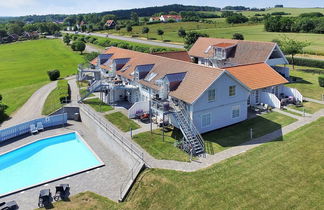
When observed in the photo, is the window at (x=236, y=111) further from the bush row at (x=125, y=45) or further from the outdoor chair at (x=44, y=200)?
the bush row at (x=125, y=45)

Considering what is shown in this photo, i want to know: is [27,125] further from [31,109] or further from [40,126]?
[31,109]

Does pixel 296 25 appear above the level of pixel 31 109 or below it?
above

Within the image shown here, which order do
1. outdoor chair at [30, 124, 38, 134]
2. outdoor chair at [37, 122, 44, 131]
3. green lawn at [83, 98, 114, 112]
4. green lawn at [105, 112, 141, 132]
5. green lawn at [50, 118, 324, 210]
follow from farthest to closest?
green lawn at [83, 98, 114, 112]
outdoor chair at [37, 122, 44, 131]
outdoor chair at [30, 124, 38, 134]
green lawn at [105, 112, 141, 132]
green lawn at [50, 118, 324, 210]

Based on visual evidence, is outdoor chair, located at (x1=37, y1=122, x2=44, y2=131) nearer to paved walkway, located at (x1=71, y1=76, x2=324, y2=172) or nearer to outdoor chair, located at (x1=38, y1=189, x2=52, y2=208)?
paved walkway, located at (x1=71, y1=76, x2=324, y2=172)

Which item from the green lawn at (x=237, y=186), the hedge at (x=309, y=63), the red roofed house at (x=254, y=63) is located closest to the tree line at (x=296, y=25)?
the hedge at (x=309, y=63)

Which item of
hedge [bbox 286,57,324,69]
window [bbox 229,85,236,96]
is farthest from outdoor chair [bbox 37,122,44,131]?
hedge [bbox 286,57,324,69]

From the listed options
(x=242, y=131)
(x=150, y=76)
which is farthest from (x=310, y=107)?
(x=150, y=76)
